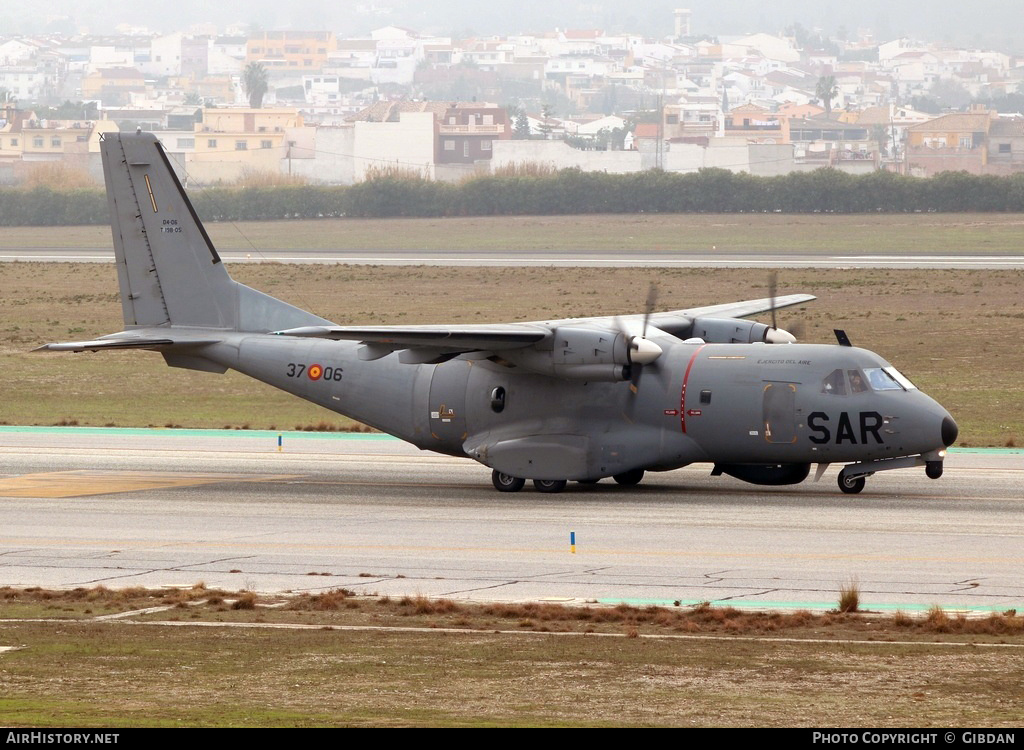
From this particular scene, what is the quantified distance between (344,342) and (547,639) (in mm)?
16021

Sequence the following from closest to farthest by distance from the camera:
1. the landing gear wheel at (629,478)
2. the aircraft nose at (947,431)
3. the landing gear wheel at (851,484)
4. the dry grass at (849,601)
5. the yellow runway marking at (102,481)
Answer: the dry grass at (849,601)
the aircraft nose at (947,431)
the landing gear wheel at (851,484)
the yellow runway marking at (102,481)
the landing gear wheel at (629,478)

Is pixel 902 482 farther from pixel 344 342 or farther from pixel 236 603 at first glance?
pixel 236 603

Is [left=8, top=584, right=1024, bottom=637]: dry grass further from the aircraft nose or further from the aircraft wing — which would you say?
the aircraft wing

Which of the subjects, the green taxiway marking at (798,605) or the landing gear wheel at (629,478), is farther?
the landing gear wheel at (629,478)

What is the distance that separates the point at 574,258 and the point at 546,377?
63.7 m

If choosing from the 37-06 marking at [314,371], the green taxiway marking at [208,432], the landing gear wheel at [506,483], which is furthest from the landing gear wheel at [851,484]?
the green taxiway marking at [208,432]

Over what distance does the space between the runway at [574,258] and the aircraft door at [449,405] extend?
5619cm

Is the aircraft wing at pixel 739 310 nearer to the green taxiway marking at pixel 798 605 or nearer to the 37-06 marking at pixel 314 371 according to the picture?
the 37-06 marking at pixel 314 371

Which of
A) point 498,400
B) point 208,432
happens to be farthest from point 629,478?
point 208,432

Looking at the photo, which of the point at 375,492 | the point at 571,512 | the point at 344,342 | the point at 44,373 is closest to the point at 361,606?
the point at 571,512

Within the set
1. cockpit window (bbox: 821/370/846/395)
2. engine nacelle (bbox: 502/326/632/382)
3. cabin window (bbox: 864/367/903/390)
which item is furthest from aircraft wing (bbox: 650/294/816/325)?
cabin window (bbox: 864/367/903/390)

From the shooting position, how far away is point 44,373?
172 feet

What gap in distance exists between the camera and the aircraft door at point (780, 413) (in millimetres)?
28688

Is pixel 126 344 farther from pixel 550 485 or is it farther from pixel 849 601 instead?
pixel 849 601
